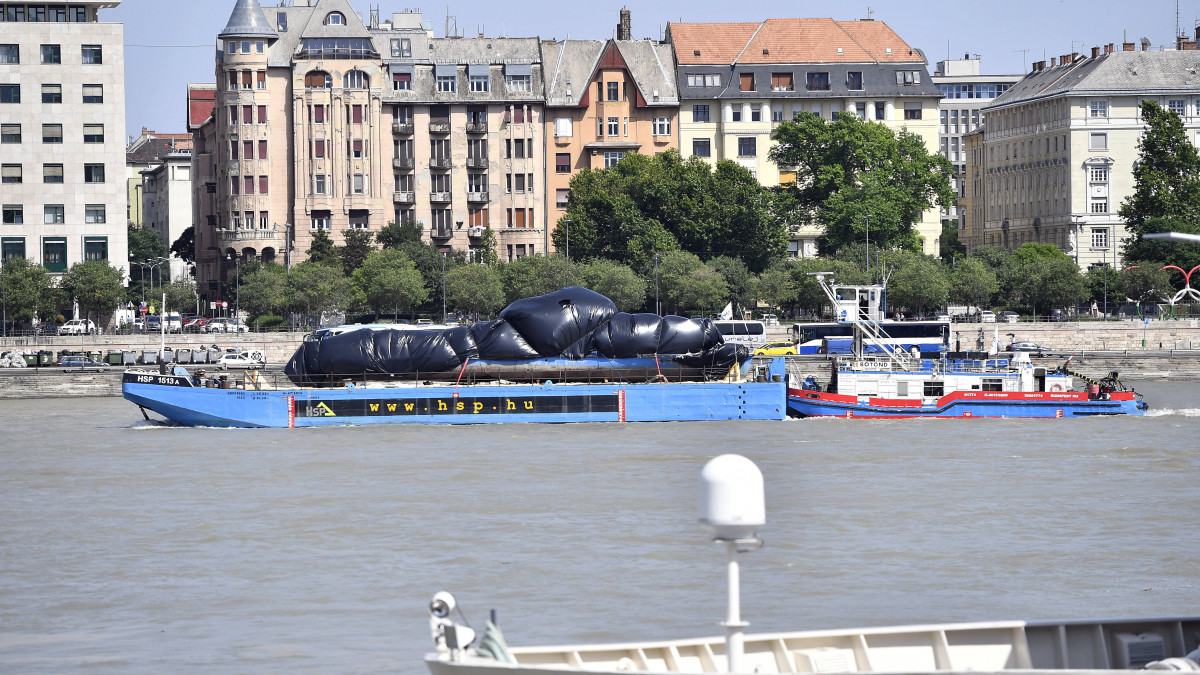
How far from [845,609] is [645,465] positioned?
1893cm

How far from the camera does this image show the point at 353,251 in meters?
108

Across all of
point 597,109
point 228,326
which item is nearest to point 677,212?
point 597,109

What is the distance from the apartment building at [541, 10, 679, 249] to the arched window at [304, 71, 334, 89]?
14852 mm

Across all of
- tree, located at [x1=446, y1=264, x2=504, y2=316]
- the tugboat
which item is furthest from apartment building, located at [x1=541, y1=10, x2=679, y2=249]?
the tugboat

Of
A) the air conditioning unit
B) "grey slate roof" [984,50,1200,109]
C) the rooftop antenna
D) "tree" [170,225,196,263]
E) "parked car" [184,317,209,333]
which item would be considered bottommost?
the air conditioning unit

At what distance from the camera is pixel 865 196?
4382 inches

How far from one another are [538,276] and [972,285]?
26.2 metres

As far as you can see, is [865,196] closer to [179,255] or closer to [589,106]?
[589,106]

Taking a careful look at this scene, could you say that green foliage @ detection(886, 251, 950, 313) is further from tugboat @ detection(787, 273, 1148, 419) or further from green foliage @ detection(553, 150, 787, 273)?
tugboat @ detection(787, 273, 1148, 419)

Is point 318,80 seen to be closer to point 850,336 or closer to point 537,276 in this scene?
point 537,276

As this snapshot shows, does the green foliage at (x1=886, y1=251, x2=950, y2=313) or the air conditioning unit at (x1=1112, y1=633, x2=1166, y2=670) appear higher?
the green foliage at (x1=886, y1=251, x2=950, y2=313)

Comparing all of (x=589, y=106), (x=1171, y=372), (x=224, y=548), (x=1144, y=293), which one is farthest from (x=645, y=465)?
(x=589, y=106)

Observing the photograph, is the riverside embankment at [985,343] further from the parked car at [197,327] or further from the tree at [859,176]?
the tree at [859,176]

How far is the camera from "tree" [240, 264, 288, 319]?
98062 mm
